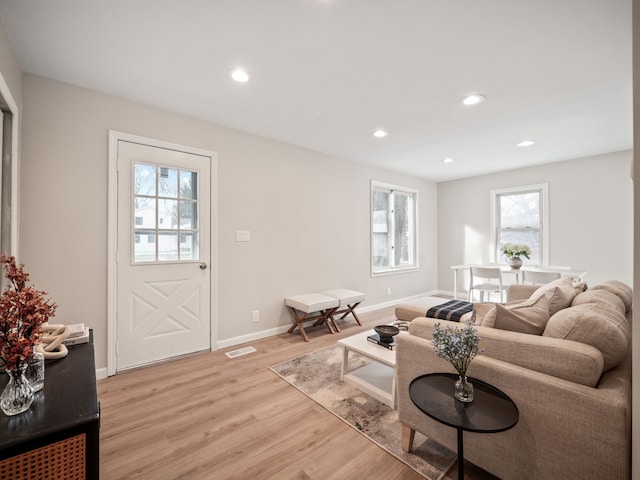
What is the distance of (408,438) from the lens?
1709 mm

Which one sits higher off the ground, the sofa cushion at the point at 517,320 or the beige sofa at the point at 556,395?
the sofa cushion at the point at 517,320

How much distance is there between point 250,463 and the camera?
164cm

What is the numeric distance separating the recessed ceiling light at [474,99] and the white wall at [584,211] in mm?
3104

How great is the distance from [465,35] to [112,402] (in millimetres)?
3613

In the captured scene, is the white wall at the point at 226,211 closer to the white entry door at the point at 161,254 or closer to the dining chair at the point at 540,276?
the white entry door at the point at 161,254

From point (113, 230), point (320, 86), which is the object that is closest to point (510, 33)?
point (320, 86)

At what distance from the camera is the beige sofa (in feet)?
3.61

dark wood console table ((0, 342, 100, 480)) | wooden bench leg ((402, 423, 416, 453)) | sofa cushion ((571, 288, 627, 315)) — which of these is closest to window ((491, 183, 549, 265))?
sofa cushion ((571, 288, 627, 315))

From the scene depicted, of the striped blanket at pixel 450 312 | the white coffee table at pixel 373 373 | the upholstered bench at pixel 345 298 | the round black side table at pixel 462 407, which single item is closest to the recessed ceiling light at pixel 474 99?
the striped blanket at pixel 450 312

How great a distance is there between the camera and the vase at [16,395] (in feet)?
3.21

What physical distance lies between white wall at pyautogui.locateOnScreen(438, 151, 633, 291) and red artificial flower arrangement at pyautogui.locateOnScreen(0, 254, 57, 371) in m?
6.11

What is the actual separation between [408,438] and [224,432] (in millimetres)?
1163

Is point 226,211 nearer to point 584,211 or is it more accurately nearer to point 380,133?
point 380,133

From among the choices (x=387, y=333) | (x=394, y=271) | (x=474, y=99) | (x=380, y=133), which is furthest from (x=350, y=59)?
(x=394, y=271)
